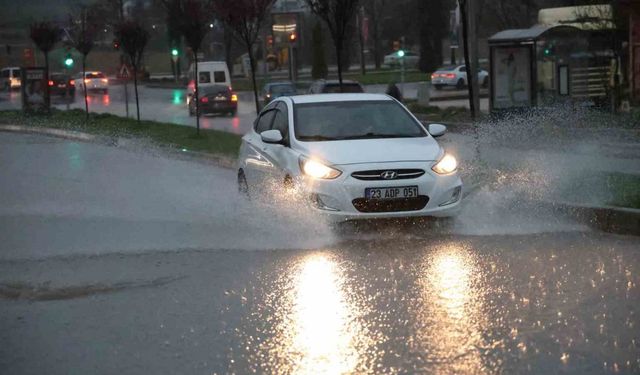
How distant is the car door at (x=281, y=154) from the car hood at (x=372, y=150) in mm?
186

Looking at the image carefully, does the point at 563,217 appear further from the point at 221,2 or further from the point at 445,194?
the point at 221,2

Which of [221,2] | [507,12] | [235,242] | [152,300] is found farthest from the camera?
[507,12]

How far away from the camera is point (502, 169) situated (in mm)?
15000

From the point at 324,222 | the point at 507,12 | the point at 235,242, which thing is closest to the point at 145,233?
the point at 235,242

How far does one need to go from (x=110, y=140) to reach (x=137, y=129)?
3.66 m

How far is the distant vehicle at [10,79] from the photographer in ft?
252

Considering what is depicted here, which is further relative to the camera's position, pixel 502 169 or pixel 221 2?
pixel 221 2

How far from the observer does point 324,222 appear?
10.1 metres

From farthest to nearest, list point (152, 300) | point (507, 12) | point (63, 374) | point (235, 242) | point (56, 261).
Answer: point (507, 12)
point (235, 242)
point (56, 261)
point (152, 300)
point (63, 374)

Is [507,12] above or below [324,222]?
above

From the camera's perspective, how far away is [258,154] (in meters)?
11.9

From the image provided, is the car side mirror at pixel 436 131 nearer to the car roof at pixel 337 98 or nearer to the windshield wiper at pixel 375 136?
the windshield wiper at pixel 375 136

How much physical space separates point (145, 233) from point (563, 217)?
169 inches

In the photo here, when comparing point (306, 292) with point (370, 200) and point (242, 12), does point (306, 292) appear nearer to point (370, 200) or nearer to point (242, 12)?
point (370, 200)
